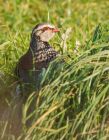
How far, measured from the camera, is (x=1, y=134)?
5992 millimetres

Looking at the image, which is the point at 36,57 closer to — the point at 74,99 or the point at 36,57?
the point at 36,57

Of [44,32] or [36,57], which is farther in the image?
[44,32]

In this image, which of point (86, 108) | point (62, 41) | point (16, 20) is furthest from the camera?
point (16, 20)

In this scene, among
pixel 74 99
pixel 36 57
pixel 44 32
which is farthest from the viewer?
pixel 44 32

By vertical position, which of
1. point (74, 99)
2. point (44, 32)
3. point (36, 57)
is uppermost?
point (44, 32)

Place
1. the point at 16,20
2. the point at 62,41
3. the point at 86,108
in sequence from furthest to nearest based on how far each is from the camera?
the point at 16,20
the point at 62,41
the point at 86,108

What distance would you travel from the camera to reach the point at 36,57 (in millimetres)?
6379

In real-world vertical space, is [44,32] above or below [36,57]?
above

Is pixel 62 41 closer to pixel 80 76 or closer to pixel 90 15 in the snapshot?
pixel 80 76

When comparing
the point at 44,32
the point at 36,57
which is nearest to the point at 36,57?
the point at 36,57

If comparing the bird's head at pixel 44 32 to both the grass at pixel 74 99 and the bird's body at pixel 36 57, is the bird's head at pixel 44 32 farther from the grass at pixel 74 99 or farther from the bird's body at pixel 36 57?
the grass at pixel 74 99

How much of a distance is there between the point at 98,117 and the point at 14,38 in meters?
1.64

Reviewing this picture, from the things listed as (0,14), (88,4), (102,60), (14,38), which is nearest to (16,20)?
(0,14)

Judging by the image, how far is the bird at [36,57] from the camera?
6234mm
